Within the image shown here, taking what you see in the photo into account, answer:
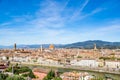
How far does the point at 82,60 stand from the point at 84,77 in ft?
46.6

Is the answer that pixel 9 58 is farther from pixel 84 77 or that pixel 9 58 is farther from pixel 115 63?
pixel 84 77

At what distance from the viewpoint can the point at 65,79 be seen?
12.6 m

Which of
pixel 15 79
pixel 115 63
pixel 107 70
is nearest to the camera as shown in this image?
pixel 15 79

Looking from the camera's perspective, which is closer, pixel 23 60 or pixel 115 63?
pixel 115 63

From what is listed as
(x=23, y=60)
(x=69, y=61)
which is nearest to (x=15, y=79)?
(x=69, y=61)

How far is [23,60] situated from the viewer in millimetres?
33312

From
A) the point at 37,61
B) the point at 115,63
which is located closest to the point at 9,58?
the point at 37,61

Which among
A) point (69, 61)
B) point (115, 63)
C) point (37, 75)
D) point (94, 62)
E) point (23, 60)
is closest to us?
point (37, 75)

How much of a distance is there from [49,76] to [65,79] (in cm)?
91

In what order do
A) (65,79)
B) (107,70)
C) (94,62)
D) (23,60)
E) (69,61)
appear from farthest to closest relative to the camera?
(23,60) < (69,61) < (94,62) < (107,70) < (65,79)

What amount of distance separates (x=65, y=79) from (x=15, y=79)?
10.8 ft

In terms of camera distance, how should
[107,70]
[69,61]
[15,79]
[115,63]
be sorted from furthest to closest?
[69,61] < [115,63] < [107,70] < [15,79]

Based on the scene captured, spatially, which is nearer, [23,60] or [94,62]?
[94,62]

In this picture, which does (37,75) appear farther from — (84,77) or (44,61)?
(44,61)
